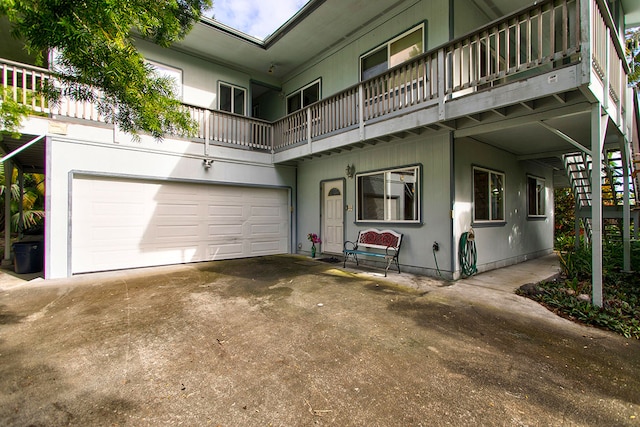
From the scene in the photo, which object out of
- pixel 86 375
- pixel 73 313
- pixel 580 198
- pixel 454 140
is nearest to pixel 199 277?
pixel 73 313

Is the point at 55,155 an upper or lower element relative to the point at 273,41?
lower

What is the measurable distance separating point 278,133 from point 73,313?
23.2ft

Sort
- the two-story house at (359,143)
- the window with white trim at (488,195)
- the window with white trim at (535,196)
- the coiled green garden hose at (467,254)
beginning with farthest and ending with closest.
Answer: the window with white trim at (535,196)
the window with white trim at (488,195)
the coiled green garden hose at (467,254)
the two-story house at (359,143)

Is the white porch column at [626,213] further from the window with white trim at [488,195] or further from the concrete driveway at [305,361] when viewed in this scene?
the concrete driveway at [305,361]

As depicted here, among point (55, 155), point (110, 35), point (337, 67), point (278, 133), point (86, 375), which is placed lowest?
point (86, 375)

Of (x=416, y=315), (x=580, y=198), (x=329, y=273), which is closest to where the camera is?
(x=416, y=315)

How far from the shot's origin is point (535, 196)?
9.27 meters

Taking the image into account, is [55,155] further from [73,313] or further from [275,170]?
[275,170]

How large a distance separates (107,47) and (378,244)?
6043mm

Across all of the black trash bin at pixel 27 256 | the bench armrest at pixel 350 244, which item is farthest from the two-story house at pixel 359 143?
the black trash bin at pixel 27 256

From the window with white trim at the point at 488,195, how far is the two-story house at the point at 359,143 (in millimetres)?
51

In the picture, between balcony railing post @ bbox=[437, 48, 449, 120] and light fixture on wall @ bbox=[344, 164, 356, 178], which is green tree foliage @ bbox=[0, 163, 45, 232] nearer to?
light fixture on wall @ bbox=[344, 164, 356, 178]

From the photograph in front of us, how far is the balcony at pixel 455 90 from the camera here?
13.1 ft

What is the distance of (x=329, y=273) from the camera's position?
22.1 feet
